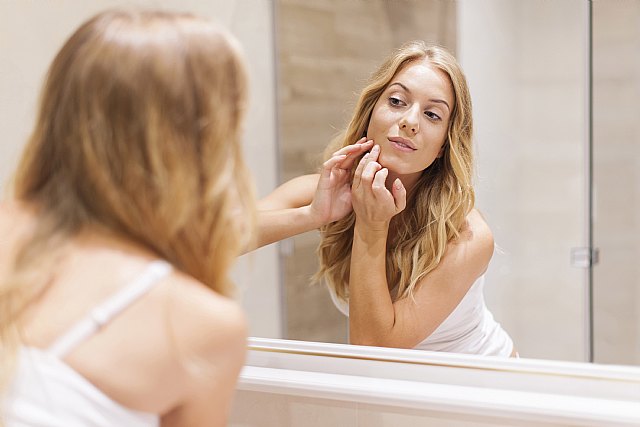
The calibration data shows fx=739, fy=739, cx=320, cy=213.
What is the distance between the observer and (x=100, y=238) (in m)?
0.73

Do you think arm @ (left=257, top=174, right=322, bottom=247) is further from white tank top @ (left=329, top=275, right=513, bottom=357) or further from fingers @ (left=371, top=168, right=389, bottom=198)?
white tank top @ (left=329, top=275, right=513, bottom=357)

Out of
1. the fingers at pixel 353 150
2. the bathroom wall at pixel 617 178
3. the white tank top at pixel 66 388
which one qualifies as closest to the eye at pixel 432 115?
the fingers at pixel 353 150

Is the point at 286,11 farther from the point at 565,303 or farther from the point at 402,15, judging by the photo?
the point at 565,303

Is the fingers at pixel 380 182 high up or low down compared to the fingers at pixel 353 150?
down

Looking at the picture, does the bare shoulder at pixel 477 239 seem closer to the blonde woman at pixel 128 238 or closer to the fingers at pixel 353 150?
the fingers at pixel 353 150

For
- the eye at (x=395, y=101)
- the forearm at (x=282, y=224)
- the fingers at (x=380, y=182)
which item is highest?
the eye at (x=395, y=101)

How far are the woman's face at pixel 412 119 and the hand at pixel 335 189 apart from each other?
0.23ft

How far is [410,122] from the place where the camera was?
1143mm

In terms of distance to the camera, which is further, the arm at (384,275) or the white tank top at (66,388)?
the arm at (384,275)

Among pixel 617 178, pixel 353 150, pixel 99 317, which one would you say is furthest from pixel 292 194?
Result: pixel 99 317

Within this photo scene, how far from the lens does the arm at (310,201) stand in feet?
4.05

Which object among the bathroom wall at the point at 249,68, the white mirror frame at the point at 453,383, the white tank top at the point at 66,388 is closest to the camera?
the white tank top at the point at 66,388

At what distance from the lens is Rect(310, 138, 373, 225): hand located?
4.04 ft

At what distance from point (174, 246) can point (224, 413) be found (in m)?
0.18
